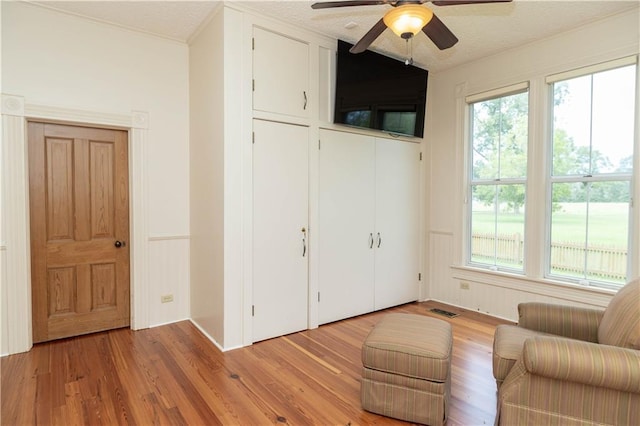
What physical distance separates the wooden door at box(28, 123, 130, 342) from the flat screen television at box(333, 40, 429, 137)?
2339 mm

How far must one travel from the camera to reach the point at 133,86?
3.38 metres

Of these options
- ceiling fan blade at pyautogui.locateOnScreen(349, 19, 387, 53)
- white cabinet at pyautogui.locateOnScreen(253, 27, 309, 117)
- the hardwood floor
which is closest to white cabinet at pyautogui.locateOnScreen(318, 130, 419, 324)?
white cabinet at pyautogui.locateOnScreen(253, 27, 309, 117)

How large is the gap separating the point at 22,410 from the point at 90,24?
3197mm

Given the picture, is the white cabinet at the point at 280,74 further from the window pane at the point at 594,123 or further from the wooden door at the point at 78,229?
the window pane at the point at 594,123

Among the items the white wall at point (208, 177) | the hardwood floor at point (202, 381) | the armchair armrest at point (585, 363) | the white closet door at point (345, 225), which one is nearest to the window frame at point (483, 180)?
the hardwood floor at point (202, 381)

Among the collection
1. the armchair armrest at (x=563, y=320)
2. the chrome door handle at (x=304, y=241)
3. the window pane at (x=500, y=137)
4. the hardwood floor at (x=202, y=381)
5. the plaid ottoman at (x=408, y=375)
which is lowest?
the hardwood floor at (x=202, y=381)

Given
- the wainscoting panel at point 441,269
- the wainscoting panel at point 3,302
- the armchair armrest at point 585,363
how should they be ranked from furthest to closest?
the wainscoting panel at point 441,269, the wainscoting panel at point 3,302, the armchair armrest at point 585,363

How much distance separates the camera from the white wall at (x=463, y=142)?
313 cm

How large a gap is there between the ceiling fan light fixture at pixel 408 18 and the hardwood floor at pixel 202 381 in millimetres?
2363

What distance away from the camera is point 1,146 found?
278cm

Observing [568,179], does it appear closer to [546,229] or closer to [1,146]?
[546,229]

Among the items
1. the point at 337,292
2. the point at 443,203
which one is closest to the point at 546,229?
the point at 443,203

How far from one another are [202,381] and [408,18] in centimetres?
278

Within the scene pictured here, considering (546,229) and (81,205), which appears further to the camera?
(546,229)
